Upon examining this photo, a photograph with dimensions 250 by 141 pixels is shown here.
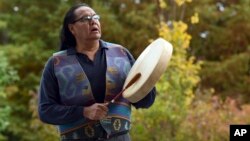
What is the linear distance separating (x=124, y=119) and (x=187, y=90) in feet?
14.2

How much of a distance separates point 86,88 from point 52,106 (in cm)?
15

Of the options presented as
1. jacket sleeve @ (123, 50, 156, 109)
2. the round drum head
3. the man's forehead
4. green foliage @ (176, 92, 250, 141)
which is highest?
the man's forehead

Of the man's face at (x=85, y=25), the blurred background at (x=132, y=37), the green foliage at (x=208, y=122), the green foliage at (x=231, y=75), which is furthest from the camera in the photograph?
the green foliage at (x=231, y=75)

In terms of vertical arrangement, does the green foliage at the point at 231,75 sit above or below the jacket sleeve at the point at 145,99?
above

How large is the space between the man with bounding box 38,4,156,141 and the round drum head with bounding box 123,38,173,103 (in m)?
0.07

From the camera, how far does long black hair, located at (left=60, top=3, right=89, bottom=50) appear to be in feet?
8.20

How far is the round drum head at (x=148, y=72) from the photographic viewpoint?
230cm

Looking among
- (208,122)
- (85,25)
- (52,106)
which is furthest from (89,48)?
(208,122)

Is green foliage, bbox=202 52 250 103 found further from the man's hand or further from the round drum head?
the man's hand

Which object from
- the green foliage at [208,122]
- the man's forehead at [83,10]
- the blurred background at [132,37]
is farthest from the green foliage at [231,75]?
the man's forehead at [83,10]

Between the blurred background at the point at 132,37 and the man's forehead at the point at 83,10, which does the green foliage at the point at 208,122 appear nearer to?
the blurred background at the point at 132,37

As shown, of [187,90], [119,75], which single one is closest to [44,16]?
[187,90]

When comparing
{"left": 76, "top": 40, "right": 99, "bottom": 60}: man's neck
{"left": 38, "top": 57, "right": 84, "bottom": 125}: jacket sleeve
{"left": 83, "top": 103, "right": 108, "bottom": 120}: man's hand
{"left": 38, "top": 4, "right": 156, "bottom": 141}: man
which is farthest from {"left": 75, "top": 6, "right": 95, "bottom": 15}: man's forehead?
{"left": 83, "top": 103, "right": 108, "bottom": 120}: man's hand

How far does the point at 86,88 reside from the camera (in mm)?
2346
